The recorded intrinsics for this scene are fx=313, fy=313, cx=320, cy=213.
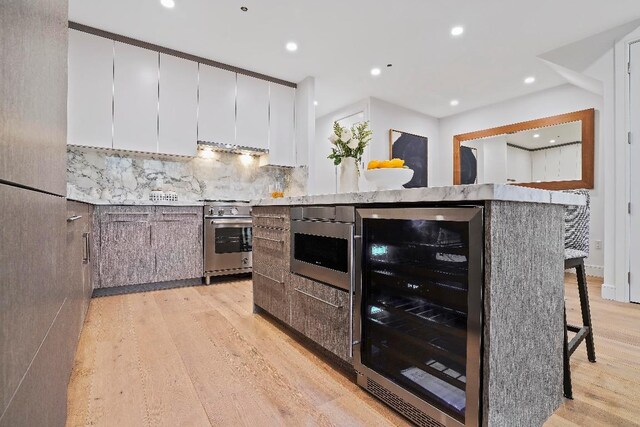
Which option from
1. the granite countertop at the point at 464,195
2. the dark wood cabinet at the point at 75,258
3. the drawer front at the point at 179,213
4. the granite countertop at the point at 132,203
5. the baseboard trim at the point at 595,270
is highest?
the granite countertop at the point at 132,203

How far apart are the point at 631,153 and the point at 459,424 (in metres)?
3.34

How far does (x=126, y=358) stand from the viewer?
172cm

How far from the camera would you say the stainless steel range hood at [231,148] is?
371 centimetres

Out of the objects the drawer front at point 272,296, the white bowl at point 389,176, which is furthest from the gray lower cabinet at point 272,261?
the white bowl at point 389,176

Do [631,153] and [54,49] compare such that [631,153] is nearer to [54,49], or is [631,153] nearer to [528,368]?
[528,368]

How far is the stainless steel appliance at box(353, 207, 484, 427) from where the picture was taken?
97cm

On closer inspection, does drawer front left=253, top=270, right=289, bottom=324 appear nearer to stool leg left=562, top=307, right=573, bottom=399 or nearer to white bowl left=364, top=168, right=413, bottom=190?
white bowl left=364, top=168, right=413, bottom=190

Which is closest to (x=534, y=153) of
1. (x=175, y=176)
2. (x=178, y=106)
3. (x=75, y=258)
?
(x=178, y=106)

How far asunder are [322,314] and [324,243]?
37cm

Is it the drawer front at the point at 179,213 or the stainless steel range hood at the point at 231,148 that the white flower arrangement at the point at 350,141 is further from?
the stainless steel range hood at the point at 231,148

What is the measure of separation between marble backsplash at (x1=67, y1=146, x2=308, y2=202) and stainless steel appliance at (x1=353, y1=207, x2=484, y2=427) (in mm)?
2711

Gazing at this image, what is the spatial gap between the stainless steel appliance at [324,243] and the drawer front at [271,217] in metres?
0.11

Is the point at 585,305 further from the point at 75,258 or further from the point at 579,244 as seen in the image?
the point at 75,258

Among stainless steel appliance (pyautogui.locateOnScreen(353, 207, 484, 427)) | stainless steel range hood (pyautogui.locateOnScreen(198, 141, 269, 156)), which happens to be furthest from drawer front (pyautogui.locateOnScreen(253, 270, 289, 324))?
stainless steel range hood (pyautogui.locateOnScreen(198, 141, 269, 156))
